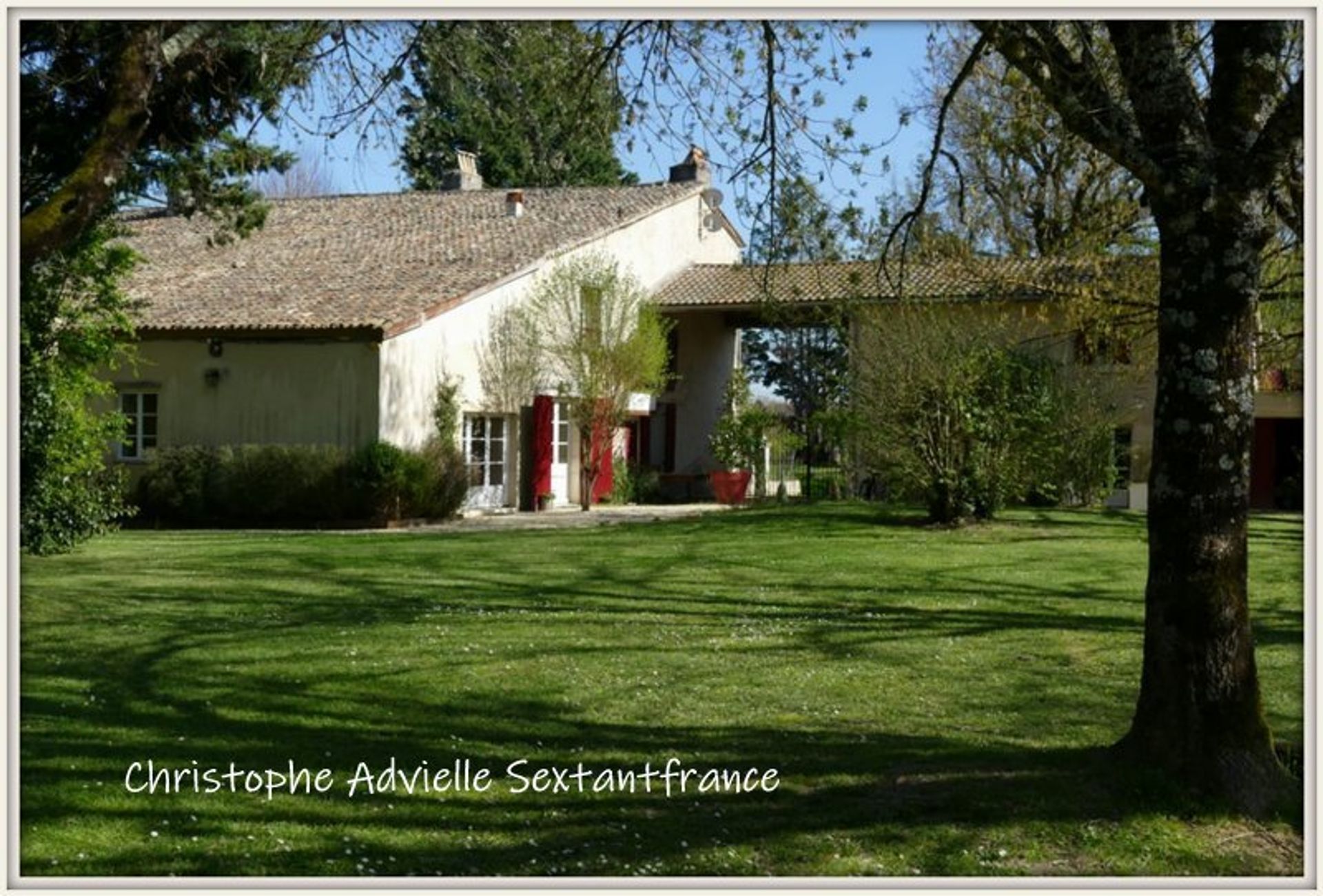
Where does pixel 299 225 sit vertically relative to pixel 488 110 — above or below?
above

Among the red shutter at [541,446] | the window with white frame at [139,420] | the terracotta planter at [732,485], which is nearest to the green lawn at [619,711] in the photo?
the window with white frame at [139,420]

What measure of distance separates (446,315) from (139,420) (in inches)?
216

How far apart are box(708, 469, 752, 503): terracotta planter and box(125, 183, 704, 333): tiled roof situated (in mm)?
5450

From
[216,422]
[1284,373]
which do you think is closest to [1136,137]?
[216,422]

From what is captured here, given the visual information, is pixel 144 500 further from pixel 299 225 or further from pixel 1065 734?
pixel 1065 734

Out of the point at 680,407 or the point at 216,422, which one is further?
the point at 680,407

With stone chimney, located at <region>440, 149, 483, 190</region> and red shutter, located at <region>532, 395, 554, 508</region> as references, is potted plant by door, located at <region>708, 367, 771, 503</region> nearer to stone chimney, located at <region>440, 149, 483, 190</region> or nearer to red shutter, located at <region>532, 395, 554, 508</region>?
red shutter, located at <region>532, 395, 554, 508</region>

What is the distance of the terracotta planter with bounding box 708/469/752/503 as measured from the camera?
1177 inches

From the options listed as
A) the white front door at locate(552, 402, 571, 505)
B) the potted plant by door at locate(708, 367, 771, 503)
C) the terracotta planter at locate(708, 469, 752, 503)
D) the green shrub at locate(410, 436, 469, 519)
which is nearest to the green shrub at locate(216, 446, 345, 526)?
the green shrub at locate(410, 436, 469, 519)

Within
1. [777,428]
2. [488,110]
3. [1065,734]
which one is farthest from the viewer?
[777,428]

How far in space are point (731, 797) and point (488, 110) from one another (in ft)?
18.1

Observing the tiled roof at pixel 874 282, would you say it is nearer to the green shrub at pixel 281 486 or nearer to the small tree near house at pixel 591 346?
the small tree near house at pixel 591 346

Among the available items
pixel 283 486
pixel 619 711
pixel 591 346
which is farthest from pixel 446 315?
pixel 619 711

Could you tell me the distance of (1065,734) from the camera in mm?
8094
